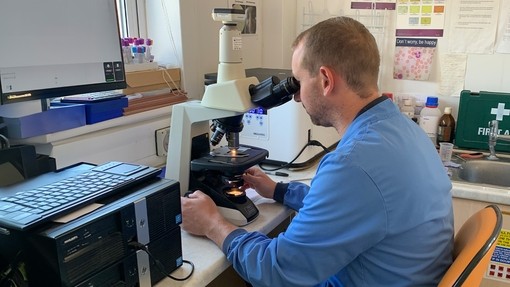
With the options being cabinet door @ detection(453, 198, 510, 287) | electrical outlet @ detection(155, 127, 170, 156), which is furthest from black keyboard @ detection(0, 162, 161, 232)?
cabinet door @ detection(453, 198, 510, 287)

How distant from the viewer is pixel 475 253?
35.7 inches

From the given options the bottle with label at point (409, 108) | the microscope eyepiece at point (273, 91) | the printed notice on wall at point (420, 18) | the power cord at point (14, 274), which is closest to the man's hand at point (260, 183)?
the microscope eyepiece at point (273, 91)

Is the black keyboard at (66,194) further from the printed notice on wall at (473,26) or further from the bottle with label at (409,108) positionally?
the printed notice on wall at (473,26)

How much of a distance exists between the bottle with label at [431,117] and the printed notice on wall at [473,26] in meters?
0.28

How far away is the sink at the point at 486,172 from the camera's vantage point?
6.44ft

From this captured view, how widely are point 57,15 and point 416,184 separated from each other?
109cm

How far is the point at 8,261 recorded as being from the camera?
32.5 inches

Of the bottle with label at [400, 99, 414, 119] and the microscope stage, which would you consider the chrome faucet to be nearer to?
the bottle with label at [400, 99, 414, 119]

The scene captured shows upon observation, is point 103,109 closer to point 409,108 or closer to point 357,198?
point 357,198

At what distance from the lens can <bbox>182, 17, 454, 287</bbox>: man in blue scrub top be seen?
93cm

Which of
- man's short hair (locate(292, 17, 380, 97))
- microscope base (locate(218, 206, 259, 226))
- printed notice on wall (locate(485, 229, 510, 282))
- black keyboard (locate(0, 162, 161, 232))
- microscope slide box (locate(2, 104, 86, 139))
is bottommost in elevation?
printed notice on wall (locate(485, 229, 510, 282))

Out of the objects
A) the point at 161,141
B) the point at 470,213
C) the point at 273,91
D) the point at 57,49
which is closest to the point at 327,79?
the point at 273,91

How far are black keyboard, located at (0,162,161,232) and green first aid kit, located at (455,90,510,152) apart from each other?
1635mm

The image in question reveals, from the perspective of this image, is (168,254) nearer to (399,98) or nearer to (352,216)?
(352,216)
